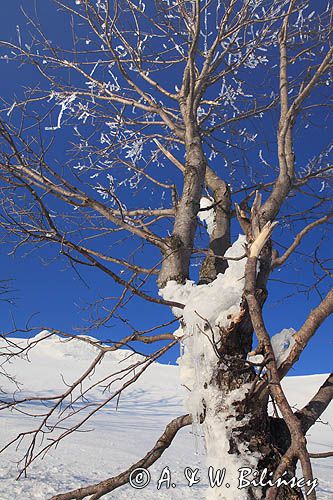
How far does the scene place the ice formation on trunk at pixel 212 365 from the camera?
1.52 metres

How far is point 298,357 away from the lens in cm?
159

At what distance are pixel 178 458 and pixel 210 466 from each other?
668cm

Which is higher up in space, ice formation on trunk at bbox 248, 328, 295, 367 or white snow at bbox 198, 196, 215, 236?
white snow at bbox 198, 196, 215, 236

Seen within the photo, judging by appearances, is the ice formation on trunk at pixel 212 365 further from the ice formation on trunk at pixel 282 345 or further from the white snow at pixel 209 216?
the white snow at pixel 209 216

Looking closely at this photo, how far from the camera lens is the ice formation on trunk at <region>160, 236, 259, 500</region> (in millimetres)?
1519

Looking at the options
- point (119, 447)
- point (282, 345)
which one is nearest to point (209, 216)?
point (282, 345)

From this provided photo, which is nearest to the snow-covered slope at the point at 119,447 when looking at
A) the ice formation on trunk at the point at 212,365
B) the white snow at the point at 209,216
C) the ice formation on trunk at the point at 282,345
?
the ice formation on trunk at the point at 212,365

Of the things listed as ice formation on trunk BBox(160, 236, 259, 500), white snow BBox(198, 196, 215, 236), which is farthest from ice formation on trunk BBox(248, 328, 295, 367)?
white snow BBox(198, 196, 215, 236)

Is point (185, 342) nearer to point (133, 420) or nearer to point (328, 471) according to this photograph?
point (328, 471)

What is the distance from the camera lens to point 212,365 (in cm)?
163

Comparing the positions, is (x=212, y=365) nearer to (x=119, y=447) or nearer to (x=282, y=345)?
(x=282, y=345)

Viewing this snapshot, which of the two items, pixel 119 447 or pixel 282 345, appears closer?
pixel 282 345

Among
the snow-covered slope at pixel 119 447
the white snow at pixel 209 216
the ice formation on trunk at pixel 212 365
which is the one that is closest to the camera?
the ice formation on trunk at pixel 212 365

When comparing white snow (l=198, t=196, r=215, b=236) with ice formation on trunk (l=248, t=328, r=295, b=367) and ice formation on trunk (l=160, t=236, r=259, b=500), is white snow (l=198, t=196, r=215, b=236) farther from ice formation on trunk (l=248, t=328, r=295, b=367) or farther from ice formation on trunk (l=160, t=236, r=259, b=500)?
ice formation on trunk (l=248, t=328, r=295, b=367)
